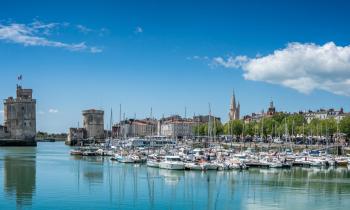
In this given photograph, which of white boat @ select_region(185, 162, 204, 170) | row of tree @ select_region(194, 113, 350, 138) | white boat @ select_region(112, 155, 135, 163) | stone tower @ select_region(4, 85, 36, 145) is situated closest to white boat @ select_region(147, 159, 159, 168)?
white boat @ select_region(185, 162, 204, 170)

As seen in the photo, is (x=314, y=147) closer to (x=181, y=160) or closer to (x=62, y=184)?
(x=181, y=160)

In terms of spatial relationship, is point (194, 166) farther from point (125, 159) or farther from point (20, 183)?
point (20, 183)

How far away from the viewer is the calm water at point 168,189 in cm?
3503

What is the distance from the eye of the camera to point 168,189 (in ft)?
137

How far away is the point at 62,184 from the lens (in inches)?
1784

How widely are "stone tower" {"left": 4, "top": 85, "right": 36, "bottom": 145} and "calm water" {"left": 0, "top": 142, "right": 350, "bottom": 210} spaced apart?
95.8 m

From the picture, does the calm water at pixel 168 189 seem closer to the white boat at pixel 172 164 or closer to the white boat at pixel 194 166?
the white boat at pixel 172 164

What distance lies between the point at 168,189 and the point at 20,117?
390 ft

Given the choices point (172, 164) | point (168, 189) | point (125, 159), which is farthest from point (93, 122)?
point (168, 189)

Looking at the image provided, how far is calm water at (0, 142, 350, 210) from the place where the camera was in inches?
1379

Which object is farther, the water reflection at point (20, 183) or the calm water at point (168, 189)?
the water reflection at point (20, 183)

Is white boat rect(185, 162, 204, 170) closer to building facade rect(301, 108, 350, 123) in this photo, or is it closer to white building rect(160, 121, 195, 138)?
building facade rect(301, 108, 350, 123)

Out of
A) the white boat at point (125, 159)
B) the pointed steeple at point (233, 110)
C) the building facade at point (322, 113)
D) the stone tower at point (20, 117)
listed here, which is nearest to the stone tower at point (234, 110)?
the pointed steeple at point (233, 110)

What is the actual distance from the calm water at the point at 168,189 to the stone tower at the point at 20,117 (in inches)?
3770
